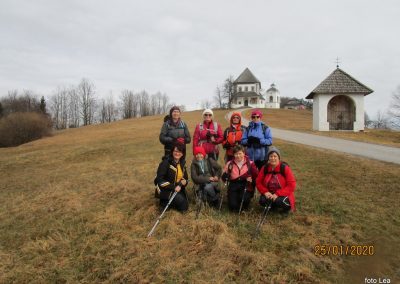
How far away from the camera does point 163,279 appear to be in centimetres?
395

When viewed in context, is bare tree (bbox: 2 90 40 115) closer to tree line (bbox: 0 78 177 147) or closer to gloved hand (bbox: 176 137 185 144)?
tree line (bbox: 0 78 177 147)

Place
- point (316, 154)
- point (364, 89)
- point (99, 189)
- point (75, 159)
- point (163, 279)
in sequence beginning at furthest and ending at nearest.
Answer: point (364, 89)
point (75, 159)
point (316, 154)
point (99, 189)
point (163, 279)

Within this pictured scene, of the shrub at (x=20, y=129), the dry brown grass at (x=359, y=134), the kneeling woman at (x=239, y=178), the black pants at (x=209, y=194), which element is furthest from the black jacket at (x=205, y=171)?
the shrub at (x=20, y=129)

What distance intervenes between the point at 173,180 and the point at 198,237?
1416mm

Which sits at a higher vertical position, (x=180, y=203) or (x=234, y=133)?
(x=234, y=133)

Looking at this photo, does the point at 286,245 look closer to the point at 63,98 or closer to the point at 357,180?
the point at 357,180

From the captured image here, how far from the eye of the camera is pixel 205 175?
6.07 m

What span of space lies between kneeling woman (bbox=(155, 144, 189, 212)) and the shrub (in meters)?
41.3

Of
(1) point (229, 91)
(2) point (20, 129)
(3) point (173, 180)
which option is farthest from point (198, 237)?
(1) point (229, 91)

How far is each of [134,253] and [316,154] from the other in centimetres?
858

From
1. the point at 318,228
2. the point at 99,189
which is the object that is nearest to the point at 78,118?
the point at 99,189

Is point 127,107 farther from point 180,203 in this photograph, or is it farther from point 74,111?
point 180,203

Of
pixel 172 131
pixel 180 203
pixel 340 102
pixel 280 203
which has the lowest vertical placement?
pixel 180 203

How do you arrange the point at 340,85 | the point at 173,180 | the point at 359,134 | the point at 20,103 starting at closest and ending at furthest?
the point at 173,180 < the point at 359,134 < the point at 340,85 < the point at 20,103
